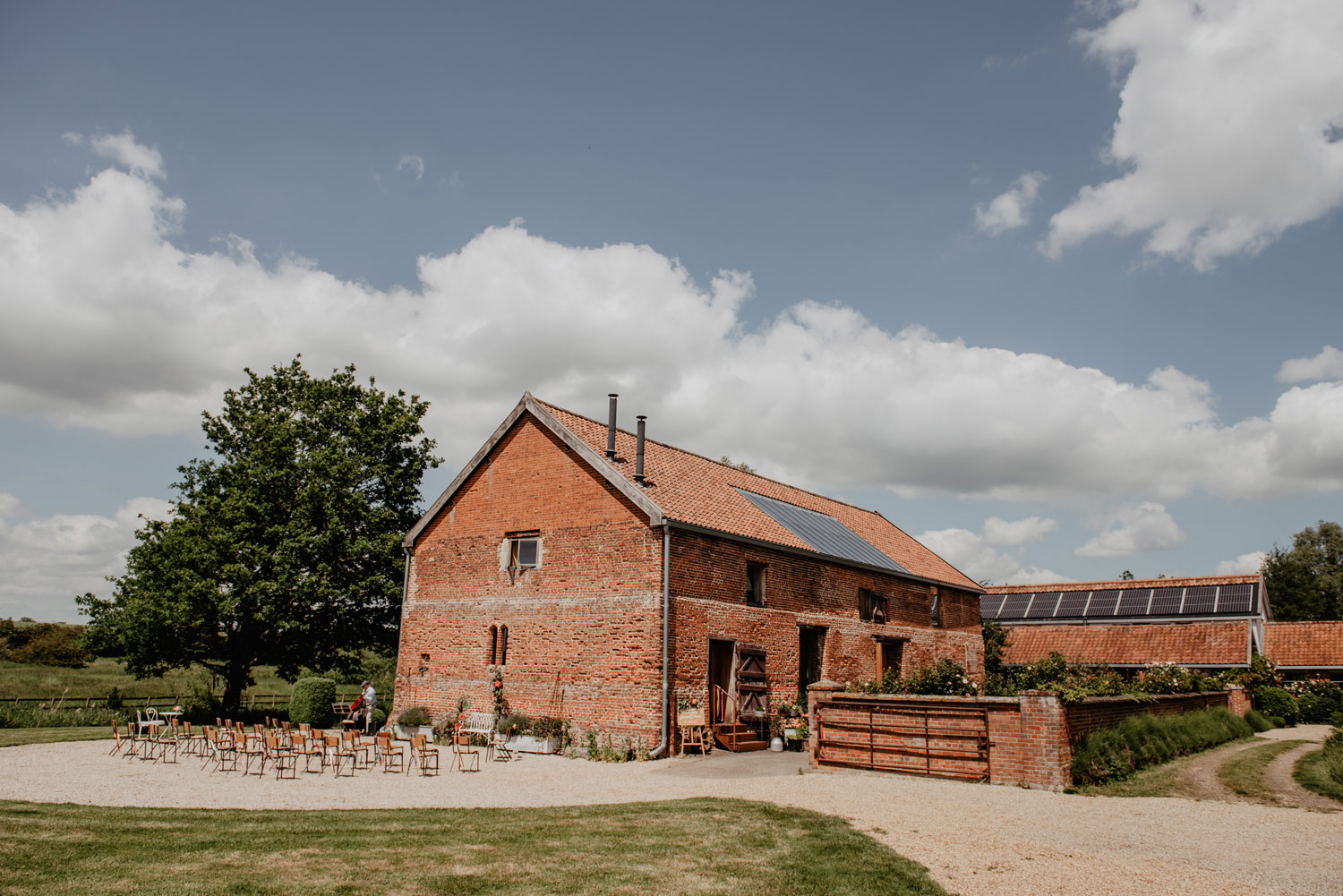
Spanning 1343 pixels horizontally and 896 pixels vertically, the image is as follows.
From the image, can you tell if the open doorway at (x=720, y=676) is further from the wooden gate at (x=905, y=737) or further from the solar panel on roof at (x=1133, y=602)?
the solar panel on roof at (x=1133, y=602)

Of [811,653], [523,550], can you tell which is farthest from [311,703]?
[811,653]

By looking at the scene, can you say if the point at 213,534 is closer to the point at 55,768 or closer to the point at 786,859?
the point at 55,768

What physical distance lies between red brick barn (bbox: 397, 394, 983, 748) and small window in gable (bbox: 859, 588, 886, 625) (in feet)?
0.19

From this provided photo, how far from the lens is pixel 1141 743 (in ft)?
50.4

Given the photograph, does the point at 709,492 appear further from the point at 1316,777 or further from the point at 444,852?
the point at 444,852

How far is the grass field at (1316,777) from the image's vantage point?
519 inches

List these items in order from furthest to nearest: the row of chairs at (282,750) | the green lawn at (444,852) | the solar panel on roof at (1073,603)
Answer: the solar panel on roof at (1073,603) → the row of chairs at (282,750) → the green lawn at (444,852)

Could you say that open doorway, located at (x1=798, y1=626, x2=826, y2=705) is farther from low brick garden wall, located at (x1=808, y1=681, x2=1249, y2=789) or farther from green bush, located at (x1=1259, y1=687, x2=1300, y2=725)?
green bush, located at (x1=1259, y1=687, x2=1300, y2=725)

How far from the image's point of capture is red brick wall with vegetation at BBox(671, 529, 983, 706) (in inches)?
744

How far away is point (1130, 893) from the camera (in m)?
7.76

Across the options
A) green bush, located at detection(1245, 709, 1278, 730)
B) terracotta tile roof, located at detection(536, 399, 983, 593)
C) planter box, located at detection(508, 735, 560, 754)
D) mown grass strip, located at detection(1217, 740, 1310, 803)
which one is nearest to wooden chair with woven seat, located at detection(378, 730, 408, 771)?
planter box, located at detection(508, 735, 560, 754)

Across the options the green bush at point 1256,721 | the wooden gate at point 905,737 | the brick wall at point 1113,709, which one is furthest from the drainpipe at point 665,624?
the green bush at point 1256,721

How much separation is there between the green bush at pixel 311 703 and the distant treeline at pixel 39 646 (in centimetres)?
3102

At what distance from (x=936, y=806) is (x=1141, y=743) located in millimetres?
6259
